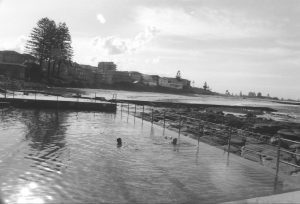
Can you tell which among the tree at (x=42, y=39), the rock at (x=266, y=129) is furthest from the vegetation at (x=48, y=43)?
the rock at (x=266, y=129)

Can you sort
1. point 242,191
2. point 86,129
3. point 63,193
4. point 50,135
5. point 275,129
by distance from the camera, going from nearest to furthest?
point 63,193, point 242,191, point 50,135, point 86,129, point 275,129

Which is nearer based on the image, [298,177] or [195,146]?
[298,177]

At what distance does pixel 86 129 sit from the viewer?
730 inches

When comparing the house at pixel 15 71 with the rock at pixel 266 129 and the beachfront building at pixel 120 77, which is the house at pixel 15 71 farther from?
the beachfront building at pixel 120 77

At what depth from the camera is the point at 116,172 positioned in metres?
9.70

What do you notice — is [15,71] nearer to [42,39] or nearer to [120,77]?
[42,39]

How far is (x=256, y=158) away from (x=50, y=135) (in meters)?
9.25

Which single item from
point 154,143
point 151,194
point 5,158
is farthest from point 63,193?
point 154,143

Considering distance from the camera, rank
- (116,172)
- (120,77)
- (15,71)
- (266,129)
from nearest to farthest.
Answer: (116,172), (266,129), (15,71), (120,77)

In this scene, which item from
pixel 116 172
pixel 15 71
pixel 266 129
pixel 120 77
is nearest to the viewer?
pixel 116 172

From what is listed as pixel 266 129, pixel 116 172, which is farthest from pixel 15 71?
pixel 116 172

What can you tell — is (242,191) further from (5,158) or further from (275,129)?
(275,129)

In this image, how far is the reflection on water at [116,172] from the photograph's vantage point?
775cm

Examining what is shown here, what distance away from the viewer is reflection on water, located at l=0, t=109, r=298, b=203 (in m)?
7.75
